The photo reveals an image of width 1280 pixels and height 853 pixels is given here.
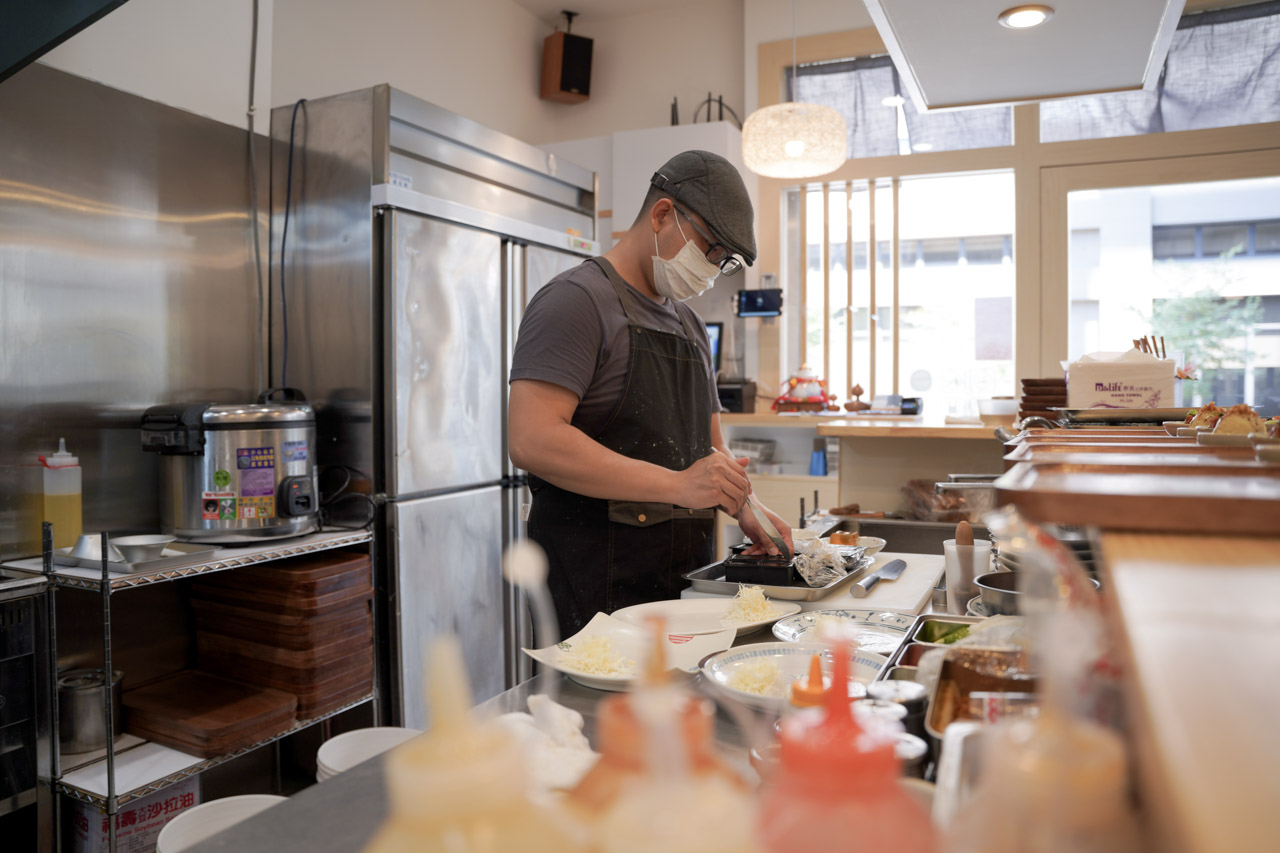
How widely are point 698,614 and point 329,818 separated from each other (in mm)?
798

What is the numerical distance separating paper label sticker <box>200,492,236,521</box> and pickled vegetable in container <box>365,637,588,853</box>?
2.44m

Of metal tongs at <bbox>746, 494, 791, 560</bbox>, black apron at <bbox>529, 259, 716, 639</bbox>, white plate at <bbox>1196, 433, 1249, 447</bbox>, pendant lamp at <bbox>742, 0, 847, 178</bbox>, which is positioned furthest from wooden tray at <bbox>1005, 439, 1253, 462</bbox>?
pendant lamp at <bbox>742, 0, 847, 178</bbox>

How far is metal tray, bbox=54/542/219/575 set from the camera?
219 centimetres

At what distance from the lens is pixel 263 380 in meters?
3.32

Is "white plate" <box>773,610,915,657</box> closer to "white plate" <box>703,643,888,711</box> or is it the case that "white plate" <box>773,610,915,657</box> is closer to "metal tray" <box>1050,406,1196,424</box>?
"white plate" <box>703,643,888,711</box>

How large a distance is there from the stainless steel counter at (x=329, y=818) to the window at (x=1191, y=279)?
203 inches

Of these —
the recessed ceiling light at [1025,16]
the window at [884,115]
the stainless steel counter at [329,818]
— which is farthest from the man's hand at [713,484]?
the window at [884,115]

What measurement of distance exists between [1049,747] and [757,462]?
5157 mm

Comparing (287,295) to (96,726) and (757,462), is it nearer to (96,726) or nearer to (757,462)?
(96,726)

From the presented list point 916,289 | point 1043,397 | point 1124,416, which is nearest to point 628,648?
point 1124,416

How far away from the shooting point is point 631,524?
2.06 metres

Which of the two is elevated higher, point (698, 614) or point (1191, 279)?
point (1191, 279)

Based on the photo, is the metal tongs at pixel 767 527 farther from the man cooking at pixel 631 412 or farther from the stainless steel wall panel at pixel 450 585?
the stainless steel wall panel at pixel 450 585

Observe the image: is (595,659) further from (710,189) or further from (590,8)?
(590,8)
